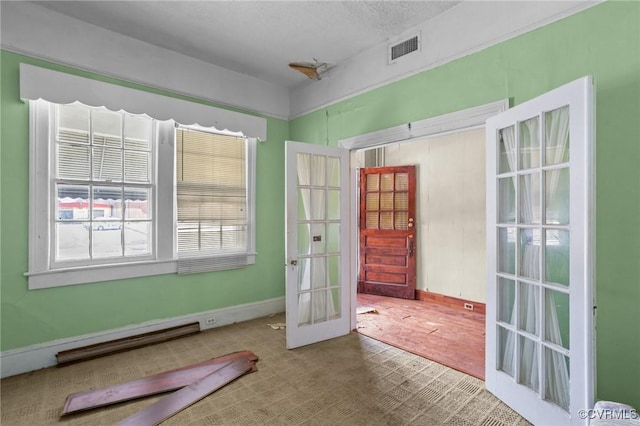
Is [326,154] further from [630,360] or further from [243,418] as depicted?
[630,360]

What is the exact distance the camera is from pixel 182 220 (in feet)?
11.9

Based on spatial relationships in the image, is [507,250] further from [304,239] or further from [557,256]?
[304,239]

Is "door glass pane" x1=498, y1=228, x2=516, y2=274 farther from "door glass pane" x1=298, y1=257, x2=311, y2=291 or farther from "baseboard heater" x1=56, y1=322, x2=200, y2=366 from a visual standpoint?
"baseboard heater" x1=56, y1=322, x2=200, y2=366

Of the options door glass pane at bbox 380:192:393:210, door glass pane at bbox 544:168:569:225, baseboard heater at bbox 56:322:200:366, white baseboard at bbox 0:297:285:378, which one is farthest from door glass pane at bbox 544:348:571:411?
door glass pane at bbox 380:192:393:210

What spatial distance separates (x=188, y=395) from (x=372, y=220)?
159 inches

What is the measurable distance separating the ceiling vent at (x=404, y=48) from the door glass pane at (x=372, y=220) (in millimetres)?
2912

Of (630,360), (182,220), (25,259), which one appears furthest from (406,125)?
(25,259)

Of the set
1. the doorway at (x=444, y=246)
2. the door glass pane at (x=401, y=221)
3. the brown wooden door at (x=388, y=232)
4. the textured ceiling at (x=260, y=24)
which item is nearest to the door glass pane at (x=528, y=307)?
the doorway at (x=444, y=246)

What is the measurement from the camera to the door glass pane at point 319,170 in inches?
135

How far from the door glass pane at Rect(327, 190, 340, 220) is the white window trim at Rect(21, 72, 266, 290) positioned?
142 cm

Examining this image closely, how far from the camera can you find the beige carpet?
2.13 m

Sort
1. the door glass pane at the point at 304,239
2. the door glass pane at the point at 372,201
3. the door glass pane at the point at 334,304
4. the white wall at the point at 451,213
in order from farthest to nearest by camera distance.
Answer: the door glass pane at the point at 372,201 → the white wall at the point at 451,213 → the door glass pane at the point at 334,304 → the door glass pane at the point at 304,239

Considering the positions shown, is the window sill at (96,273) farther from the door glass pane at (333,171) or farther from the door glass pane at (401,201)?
the door glass pane at (401,201)

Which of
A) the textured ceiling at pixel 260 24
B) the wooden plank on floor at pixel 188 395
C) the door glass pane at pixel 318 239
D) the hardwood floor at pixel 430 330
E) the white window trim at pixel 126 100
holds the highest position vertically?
the textured ceiling at pixel 260 24
